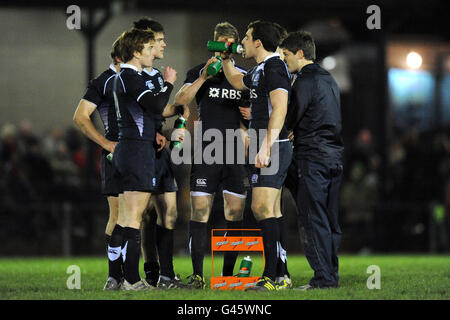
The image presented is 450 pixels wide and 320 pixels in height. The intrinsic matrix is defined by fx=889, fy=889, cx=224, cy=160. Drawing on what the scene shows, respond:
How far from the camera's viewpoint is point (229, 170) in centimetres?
904

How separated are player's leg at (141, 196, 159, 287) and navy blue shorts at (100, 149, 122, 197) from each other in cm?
48

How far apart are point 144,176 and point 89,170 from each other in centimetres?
958

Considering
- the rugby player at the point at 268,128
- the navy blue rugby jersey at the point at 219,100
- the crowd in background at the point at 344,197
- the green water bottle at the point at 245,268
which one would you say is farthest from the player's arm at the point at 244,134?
the crowd in background at the point at 344,197

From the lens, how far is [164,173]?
891 cm

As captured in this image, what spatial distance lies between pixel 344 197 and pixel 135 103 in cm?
988

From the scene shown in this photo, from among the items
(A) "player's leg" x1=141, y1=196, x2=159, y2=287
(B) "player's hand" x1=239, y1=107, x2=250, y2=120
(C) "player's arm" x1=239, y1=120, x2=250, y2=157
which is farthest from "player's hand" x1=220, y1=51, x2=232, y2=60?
(A) "player's leg" x1=141, y1=196, x2=159, y2=287

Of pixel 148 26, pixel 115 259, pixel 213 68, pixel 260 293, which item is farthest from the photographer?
pixel 148 26

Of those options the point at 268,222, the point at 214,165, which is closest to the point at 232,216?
the point at 214,165

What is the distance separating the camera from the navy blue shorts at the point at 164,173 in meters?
8.75

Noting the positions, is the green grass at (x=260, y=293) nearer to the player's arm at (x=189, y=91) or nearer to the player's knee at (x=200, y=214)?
the player's knee at (x=200, y=214)

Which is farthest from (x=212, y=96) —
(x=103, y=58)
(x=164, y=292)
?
(x=103, y=58)

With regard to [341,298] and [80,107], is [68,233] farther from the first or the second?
[341,298]

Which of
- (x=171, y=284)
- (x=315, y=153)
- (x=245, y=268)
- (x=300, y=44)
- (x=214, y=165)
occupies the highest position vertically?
(x=300, y=44)

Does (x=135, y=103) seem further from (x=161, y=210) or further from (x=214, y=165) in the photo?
(x=161, y=210)
